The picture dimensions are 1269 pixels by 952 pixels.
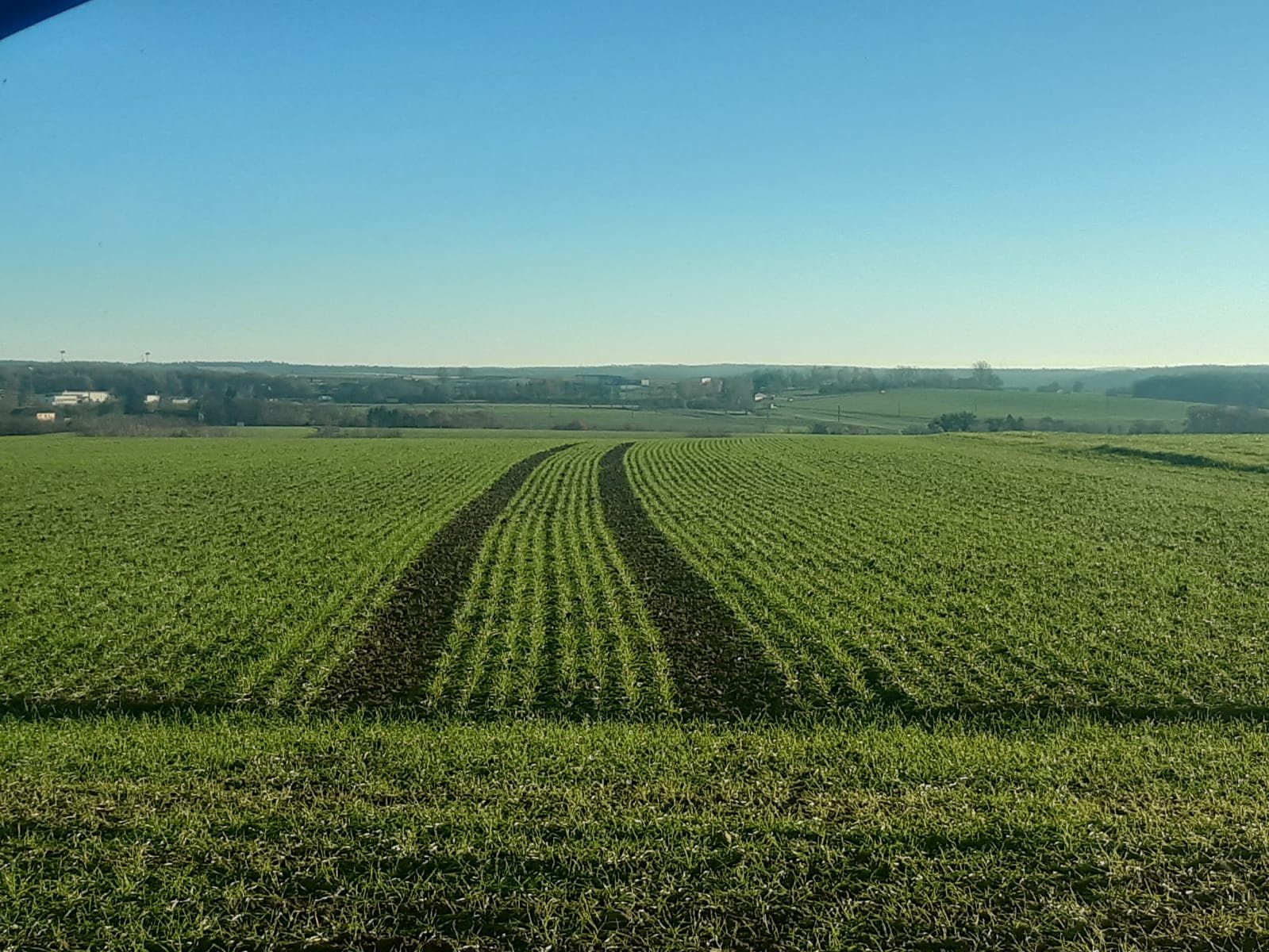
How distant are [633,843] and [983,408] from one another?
11053 centimetres

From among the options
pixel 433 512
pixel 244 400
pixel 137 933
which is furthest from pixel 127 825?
pixel 244 400

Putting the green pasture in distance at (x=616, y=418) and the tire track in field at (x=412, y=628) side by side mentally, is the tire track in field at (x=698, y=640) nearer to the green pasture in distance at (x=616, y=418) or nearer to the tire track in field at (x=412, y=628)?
the tire track in field at (x=412, y=628)

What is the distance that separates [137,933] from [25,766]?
3859 millimetres

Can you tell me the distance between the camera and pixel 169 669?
473 inches

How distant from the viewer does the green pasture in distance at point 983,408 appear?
97.6 metres

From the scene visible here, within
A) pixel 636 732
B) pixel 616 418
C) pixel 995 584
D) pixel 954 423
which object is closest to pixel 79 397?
pixel 616 418

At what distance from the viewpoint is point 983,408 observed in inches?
4262

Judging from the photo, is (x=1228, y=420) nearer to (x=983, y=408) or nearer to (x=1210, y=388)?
(x=1210, y=388)

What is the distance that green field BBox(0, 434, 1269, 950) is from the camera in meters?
5.11

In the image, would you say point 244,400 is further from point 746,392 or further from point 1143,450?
point 1143,450

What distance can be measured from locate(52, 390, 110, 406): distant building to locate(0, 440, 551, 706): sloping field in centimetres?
2744

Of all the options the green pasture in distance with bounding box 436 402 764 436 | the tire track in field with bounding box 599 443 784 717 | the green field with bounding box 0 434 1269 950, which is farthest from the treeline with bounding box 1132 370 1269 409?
the tire track in field with bounding box 599 443 784 717

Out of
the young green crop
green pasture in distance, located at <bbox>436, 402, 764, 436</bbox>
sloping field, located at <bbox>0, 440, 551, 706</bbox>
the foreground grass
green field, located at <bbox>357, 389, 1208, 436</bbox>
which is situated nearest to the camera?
the foreground grass

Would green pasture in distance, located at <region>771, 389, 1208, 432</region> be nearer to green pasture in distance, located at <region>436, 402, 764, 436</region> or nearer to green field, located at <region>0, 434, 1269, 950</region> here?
green pasture in distance, located at <region>436, 402, 764, 436</region>
